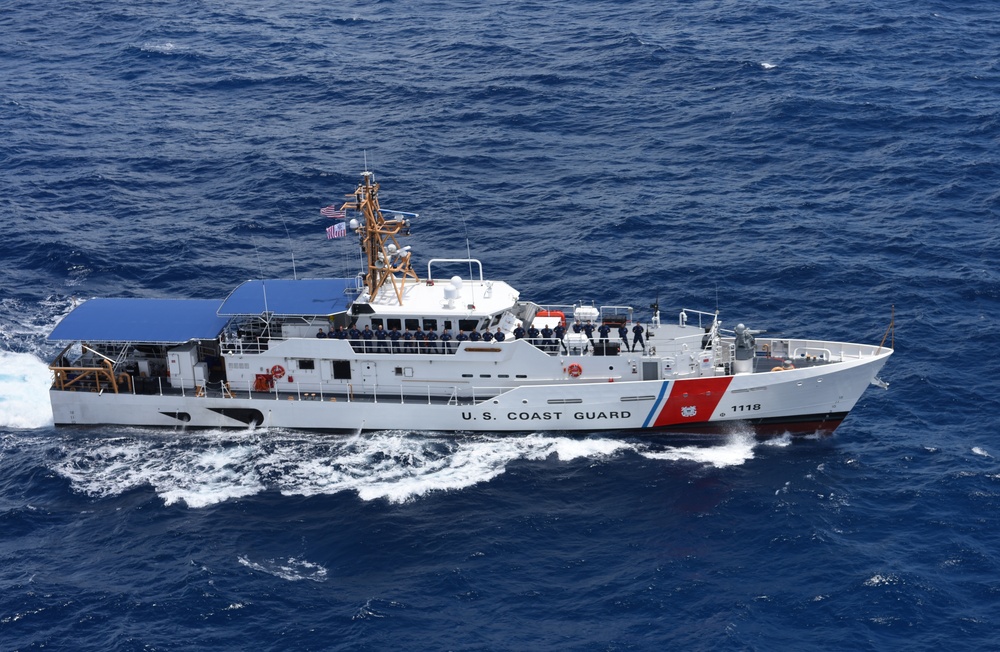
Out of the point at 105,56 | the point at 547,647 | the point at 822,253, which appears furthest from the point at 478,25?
the point at 547,647

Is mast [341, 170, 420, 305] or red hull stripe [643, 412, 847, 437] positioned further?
mast [341, 170, 420, 305]

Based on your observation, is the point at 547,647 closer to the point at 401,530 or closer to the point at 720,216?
the point at 401,530

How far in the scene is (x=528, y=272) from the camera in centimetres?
7856

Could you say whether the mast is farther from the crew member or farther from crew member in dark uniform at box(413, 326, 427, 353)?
Answer: crew member in dark uniform at box(413, 326, 427, 353)

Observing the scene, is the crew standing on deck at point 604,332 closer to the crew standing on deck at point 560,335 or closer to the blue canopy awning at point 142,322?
the crew standing on deck at point 560,335

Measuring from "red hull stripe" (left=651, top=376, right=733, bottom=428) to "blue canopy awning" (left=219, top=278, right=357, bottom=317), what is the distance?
1772 cm

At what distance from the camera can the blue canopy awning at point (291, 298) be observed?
211 ft

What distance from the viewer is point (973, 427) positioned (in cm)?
6203

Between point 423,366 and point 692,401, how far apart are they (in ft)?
46.6

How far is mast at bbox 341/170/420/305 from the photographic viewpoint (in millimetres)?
64688

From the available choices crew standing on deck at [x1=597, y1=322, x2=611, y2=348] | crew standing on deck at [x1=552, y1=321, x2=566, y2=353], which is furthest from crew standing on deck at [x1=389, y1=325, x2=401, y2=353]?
crew standing on deck at [x1=597, y1=322, x2=611, y2=348]

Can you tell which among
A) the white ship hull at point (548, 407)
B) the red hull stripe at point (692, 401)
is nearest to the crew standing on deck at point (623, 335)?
the white ship hull at point (548, 407)

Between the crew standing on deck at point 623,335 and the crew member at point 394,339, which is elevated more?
the crew member at point 394,339

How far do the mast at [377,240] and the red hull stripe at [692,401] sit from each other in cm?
1522
